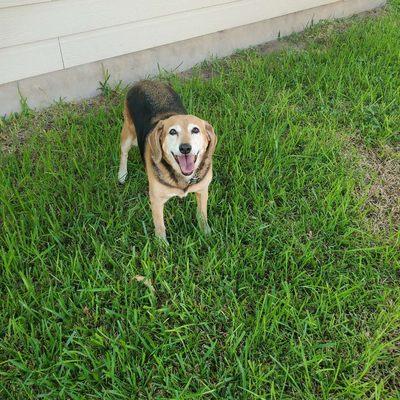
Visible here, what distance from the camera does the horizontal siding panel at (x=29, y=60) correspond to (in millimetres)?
3577

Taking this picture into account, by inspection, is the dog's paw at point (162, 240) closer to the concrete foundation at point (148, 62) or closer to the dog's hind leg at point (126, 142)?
the dog's hind leg at point (126, 142)

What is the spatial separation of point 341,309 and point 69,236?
1.83 meters

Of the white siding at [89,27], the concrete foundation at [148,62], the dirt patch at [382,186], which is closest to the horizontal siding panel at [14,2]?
the white siding at [89,27]

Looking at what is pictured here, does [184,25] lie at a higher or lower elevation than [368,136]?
higher

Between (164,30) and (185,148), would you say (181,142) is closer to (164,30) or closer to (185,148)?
(185,148)

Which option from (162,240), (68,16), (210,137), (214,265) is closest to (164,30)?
(68,16)

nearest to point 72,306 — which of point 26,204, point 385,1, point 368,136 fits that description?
point 26,204

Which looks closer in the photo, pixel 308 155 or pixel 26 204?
pixel 26 204

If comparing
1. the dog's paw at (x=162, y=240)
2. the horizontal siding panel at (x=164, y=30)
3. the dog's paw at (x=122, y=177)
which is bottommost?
the dog's paw at (x=162, y=240)

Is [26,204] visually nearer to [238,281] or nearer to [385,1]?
[238,281]

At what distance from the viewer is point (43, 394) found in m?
1.96

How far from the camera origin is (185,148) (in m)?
2.32

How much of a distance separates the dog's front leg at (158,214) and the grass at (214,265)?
0.07 meters

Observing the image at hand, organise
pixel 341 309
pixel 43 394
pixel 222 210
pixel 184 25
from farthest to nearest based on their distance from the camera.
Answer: pixel 184 25 → pixel 222 210 → pixel 341 309 → pixel 43 394
